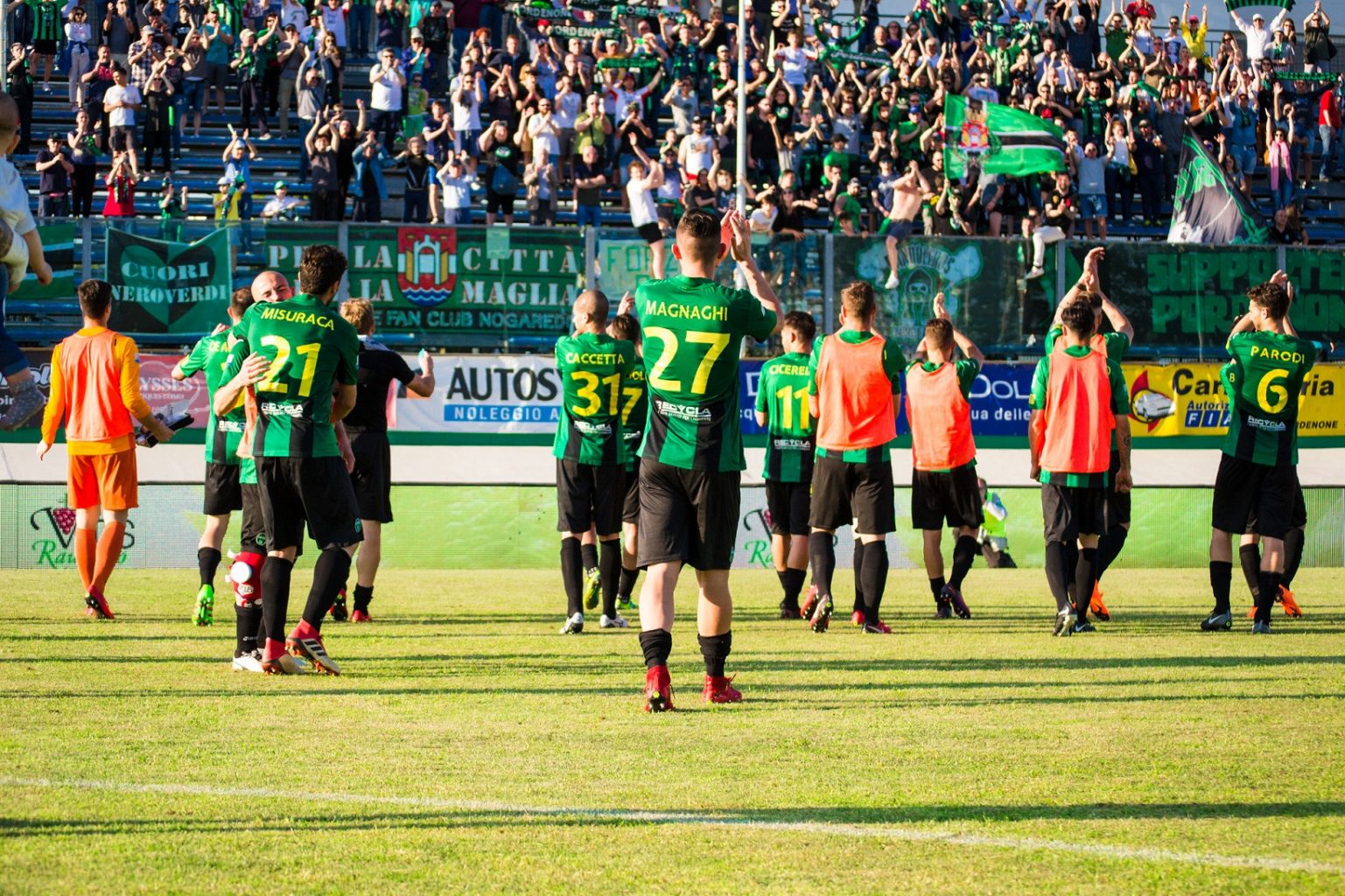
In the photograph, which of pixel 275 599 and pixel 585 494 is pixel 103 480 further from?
pixel 275 599

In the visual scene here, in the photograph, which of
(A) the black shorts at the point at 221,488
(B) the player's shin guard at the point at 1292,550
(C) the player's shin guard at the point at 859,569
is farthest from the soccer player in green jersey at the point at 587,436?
(B) the player's shin guard at the point at 1292,550

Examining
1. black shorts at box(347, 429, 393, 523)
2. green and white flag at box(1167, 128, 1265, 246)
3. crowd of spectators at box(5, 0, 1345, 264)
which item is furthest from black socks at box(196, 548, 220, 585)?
green and white flag at box(1167, 128, 1265, 246)

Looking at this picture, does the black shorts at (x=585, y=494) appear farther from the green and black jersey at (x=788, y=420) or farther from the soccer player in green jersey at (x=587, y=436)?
the green and black jersey at (x=788, y=420)

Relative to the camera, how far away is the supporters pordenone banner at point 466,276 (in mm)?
22094

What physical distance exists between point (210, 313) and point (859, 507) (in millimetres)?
12685

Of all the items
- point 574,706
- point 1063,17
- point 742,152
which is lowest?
point 574,706

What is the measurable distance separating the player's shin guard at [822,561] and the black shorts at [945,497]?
1.41 metres

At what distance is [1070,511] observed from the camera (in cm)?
1114

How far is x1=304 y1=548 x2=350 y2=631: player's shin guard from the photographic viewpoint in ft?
28.2

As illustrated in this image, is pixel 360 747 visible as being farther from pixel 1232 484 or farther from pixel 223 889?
pixel 1232 484

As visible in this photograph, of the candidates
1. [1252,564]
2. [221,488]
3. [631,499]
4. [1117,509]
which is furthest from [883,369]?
[221,488]

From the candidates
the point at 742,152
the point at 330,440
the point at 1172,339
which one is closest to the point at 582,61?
the point at 742,152

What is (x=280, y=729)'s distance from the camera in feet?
22.0

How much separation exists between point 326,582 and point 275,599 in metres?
0.34
